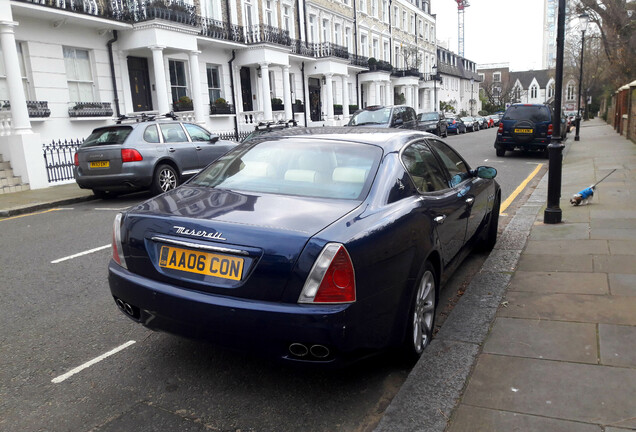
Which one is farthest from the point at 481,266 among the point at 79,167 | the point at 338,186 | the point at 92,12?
the point at 92,12

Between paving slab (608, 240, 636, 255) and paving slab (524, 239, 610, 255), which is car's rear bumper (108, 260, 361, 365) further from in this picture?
paving slab (608, 240, 636, 255)

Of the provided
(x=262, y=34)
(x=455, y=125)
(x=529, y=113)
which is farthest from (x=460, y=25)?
(x=529, y=113)

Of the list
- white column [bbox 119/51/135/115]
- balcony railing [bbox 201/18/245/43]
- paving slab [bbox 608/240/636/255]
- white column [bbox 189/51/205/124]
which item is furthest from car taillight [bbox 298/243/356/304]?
balcony railing [bbox 201/18/245/43]

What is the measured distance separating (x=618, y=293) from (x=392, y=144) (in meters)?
2.34

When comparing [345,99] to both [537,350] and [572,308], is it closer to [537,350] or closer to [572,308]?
[572,308]

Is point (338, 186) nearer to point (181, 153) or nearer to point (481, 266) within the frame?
point (481, 266)

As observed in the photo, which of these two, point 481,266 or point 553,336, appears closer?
point 553,336

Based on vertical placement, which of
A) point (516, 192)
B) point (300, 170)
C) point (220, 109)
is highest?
point (220, 109)

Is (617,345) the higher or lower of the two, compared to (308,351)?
lower

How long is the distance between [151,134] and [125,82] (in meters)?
8.69

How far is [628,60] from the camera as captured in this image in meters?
25.8

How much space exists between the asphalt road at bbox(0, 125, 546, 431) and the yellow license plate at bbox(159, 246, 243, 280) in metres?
0.52

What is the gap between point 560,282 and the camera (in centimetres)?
Result: 454

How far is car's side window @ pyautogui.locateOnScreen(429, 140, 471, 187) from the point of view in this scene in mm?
4465
